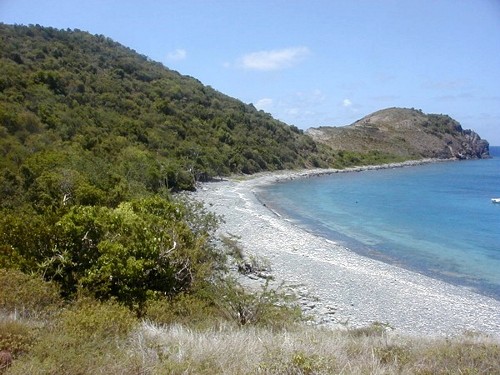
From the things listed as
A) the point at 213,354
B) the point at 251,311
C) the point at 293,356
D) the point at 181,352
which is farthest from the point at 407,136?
the point at 181,352

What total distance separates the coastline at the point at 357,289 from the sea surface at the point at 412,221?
7.99ft

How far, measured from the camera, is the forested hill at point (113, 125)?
91.4ft

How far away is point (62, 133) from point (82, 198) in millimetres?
22925

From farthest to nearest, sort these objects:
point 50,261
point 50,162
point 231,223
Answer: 1. point 231,223
2. point 50,162
3. point 50,261

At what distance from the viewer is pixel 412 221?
40844 millimetres

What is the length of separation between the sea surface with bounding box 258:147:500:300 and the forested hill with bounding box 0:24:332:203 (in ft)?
41.3

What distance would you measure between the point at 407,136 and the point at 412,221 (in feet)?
393

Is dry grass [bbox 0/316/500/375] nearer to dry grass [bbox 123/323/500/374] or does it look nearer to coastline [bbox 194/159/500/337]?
dry grass [bbox 123/323/500/374]

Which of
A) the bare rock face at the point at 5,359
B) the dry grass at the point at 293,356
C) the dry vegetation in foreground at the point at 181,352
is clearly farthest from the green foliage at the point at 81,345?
the dry grass at the point at 293,356

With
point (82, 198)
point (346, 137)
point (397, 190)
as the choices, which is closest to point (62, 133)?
point (82, 198)

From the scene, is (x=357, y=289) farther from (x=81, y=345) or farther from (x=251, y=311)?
(x=81, y=345)

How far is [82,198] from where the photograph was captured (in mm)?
19281

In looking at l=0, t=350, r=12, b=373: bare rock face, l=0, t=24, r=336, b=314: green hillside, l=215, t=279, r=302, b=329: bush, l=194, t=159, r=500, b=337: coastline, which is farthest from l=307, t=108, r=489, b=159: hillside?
l=0, t=350, r=12, b=373: bare rock face

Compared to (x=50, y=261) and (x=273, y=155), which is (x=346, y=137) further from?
(x=50, y=261)
